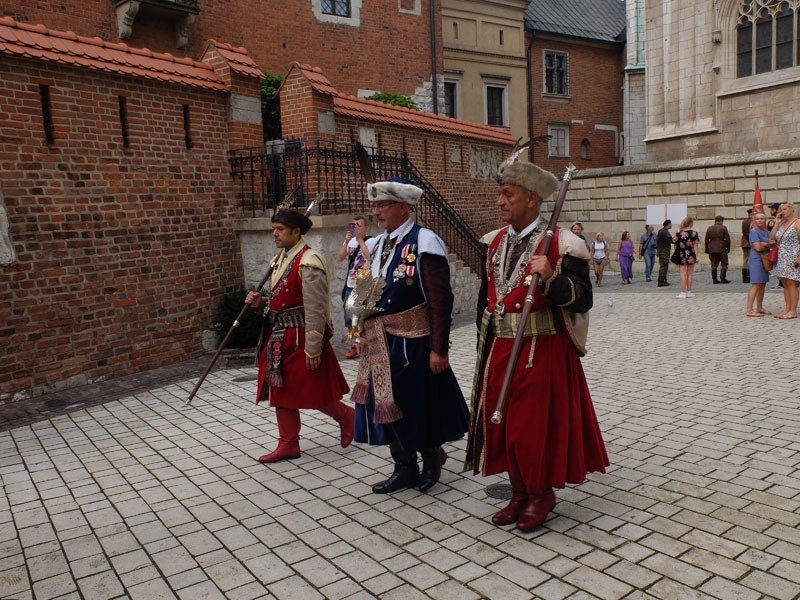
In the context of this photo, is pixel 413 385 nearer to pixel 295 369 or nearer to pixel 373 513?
pixel 373 513

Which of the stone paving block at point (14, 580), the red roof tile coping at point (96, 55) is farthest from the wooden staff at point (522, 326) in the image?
the red roof tile coping at point (96, 55)

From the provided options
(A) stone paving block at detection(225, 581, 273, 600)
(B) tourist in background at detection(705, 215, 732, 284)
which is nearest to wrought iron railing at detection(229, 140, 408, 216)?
(A) stone paving block at detection(225, 581, 273, 600)

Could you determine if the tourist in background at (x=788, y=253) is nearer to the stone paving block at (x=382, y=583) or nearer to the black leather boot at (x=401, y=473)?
the black leather boot at (x=401, y=473)

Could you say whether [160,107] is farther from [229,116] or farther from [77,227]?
[77,227]

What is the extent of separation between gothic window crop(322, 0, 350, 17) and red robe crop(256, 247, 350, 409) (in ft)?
52.0

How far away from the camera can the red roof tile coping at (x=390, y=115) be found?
10.2m

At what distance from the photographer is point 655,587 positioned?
3051 mm

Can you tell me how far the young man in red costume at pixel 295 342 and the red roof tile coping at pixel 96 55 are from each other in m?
4.17

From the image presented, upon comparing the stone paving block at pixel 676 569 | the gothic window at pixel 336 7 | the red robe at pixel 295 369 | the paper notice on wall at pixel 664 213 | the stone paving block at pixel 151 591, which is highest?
the gothic window at pixel 336 7

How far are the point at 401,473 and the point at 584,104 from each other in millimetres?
30024

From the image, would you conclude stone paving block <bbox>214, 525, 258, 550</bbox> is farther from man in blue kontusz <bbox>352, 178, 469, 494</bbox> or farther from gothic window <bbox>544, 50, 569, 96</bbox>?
gothic window <bbox>544, 50, 569, 96</bbox>

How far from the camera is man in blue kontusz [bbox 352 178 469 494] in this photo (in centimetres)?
416

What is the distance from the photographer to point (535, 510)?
3.69 metres

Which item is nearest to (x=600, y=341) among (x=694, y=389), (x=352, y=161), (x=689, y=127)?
(x=694, y=389)
